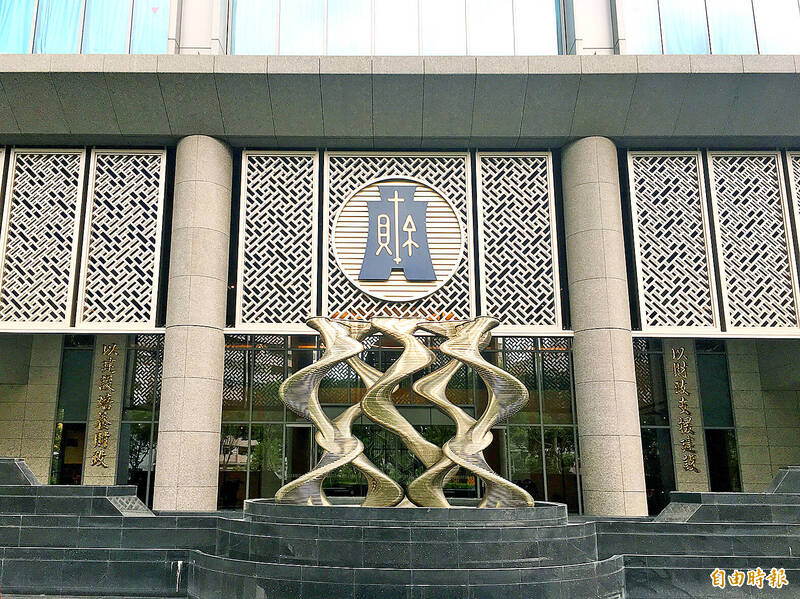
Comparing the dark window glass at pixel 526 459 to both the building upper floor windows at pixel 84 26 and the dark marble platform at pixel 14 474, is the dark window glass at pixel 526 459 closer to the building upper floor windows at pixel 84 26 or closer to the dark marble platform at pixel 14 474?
the dark marble platform at pixel 14 474

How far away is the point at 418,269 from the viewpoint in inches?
524

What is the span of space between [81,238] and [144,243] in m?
1.26

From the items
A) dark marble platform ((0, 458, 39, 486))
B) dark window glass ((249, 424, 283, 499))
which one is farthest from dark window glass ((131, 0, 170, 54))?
dark window glass ((249, 424, 283, 499))

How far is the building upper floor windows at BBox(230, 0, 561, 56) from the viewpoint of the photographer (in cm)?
1352

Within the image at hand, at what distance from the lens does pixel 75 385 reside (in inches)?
661

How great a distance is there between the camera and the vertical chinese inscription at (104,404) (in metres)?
16.2

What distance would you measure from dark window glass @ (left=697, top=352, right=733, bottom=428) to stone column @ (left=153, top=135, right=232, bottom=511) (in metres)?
11.8

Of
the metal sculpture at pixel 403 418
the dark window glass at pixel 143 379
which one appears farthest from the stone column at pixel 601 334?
the dark window glass at pixel 143 379

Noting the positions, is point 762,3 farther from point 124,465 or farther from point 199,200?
point 124,465

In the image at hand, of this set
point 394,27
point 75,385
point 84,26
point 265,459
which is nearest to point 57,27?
point 84,26

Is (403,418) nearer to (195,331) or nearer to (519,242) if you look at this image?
(195,331)

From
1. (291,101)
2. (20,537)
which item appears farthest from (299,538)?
(291,101)

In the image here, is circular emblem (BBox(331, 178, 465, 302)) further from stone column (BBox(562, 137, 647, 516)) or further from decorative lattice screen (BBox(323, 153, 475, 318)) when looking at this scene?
stone column (BBox(562, 137, 647, 516))

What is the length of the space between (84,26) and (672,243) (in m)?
12.7
